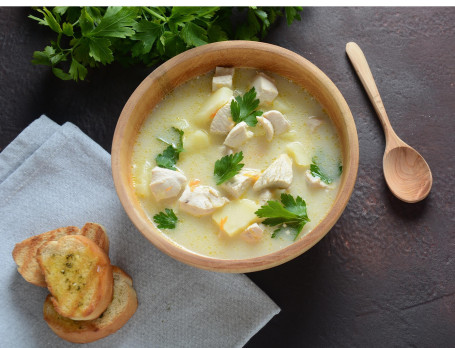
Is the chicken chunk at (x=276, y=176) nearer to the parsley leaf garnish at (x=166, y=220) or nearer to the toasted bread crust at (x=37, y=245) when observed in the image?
the parsley leaf garnish at (x=166, y=220)

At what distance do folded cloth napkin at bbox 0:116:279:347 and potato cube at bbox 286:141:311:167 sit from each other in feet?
1.92

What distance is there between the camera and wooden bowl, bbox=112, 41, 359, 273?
213 cm

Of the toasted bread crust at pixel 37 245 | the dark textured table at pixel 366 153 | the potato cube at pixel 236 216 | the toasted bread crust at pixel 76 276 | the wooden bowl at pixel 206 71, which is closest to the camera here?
the wooden bowl at pixel 206 71

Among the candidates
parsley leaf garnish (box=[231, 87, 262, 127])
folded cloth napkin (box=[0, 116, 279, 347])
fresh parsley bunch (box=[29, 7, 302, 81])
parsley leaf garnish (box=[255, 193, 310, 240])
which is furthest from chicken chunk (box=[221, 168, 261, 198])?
fresh parsley bunch (box=[29, 7, 302, 81])

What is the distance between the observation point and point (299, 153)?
91.8 inches

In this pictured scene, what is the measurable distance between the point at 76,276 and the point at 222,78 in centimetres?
104

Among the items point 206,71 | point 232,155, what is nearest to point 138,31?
point 206,71

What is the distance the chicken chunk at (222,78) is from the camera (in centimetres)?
243

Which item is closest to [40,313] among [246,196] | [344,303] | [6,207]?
[6,207]

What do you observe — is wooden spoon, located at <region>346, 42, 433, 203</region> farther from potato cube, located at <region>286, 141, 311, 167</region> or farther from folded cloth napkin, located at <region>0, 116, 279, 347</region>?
folded cloth napkin, located at <region>0, 116, 279, 347</region>

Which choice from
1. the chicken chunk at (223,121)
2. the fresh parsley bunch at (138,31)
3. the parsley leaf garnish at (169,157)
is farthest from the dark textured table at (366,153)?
the chicken chunk at (223,121)

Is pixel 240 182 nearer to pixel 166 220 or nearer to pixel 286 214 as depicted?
pixel 286 214

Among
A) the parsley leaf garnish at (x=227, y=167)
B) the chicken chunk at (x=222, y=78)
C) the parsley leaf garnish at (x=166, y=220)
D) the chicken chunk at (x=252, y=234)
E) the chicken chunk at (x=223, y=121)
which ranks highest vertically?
the chicken chunk at (x=222, y=78)

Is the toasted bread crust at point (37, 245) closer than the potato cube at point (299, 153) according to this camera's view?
No
